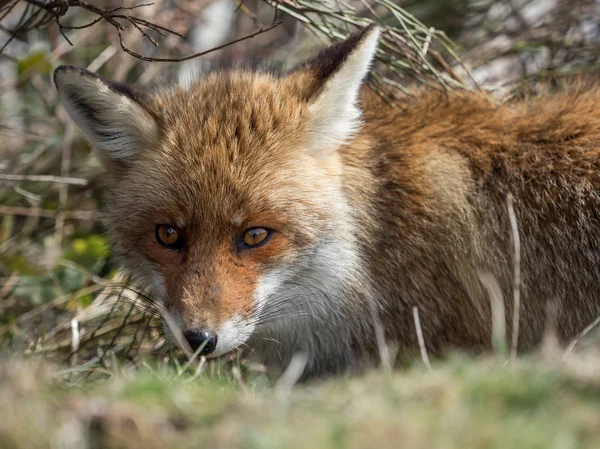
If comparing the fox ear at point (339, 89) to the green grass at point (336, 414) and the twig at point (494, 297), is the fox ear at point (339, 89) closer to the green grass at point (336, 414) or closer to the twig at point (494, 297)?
the twig at point (494, 297)

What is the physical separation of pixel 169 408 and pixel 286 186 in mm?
2127

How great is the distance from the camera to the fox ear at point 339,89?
4.48 m

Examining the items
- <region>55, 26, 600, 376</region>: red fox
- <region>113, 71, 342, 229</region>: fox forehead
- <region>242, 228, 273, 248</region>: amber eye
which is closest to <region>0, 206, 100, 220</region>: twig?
<region>55, 26, 600, 376</region>: red fox

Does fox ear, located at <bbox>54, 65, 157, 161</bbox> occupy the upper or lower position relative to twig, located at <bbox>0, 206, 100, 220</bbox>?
upper

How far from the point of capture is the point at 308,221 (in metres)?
4.57

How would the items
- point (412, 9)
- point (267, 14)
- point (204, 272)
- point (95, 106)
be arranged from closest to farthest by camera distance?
point (204, 272) < point (95, 106) < point (412, 9) < point (267, 14)

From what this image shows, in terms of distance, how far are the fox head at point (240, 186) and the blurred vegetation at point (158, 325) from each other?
18.9 inches

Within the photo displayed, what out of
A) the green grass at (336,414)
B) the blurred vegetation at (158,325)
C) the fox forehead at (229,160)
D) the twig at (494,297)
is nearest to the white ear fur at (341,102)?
the fox forehead at (229,160)

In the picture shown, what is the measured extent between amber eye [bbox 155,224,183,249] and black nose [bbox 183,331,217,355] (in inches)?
29.1

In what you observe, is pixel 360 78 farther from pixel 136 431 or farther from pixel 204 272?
pixel 136 431

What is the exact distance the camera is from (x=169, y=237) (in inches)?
179

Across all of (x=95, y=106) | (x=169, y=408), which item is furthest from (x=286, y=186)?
(x=169, y=408)

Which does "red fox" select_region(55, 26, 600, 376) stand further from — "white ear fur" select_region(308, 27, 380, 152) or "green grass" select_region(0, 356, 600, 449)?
"green grass" select_region(0, 356, 600, 449)

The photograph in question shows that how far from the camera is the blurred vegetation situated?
8.13 ft
